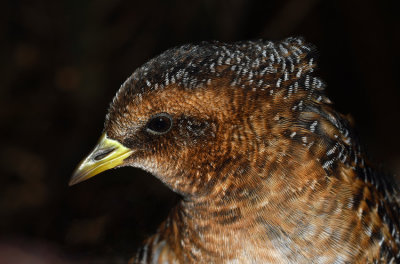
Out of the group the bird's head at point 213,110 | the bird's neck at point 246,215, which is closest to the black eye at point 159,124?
the bird's head at point 213,110

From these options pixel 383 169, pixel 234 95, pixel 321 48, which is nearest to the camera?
pixel 234 95

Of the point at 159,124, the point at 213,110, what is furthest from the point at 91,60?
the point at 213,110

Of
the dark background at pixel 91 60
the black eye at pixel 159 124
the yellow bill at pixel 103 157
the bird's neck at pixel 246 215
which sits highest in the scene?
the black eye at pixel 159 124

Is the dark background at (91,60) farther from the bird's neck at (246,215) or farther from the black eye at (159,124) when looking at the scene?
the black eye at (159,124)

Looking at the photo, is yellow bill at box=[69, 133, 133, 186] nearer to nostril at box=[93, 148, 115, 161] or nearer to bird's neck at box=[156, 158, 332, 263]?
nostril at box=[93, 148, 115, 161]

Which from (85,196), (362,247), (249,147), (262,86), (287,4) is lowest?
(85,196)

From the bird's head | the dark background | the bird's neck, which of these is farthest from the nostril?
the dark background

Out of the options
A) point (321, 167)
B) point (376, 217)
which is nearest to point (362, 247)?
point (376, 217)

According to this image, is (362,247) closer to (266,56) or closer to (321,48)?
(266,56)
